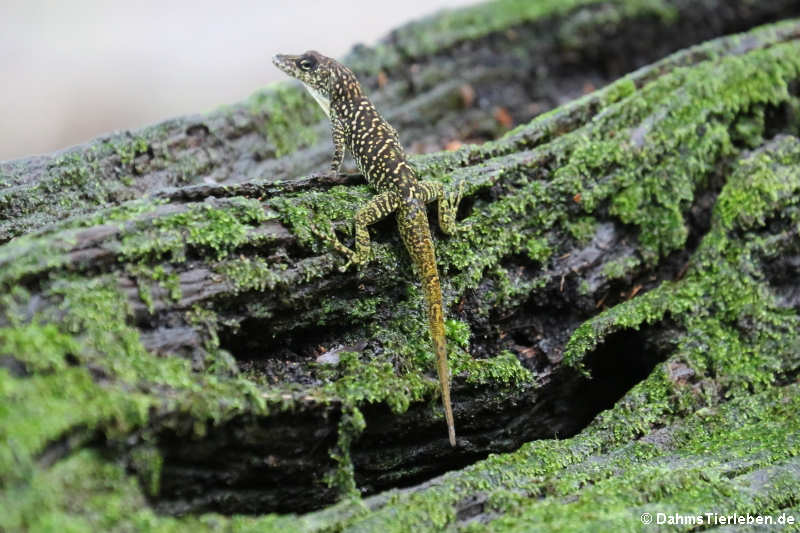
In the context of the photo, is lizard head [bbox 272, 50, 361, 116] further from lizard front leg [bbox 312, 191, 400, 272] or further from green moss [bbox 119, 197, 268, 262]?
green moss [bbox 119, 197, 268, 262]

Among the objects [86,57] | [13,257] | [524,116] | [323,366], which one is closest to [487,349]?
[323,366]

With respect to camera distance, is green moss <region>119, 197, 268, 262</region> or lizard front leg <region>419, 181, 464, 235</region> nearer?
green moss <region>119, 197, 268, 262</region>

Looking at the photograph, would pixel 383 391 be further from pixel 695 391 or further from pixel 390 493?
pixel 695 391

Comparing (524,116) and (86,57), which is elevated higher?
(86,57)

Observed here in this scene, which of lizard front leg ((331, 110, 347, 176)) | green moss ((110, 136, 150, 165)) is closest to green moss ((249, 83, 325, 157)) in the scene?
lizard front leg ((331, 110, 347, 176))

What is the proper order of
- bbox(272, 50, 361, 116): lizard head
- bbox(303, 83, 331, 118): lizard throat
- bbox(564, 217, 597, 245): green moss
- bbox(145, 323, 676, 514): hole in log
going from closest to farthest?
bbox(145, 323, 676, 514): hole in log → bbox(564, 217, 597, 245): green moss → bbox(272, 50, 361, 116): lizard head → bbox(303, 83, 331, 118): lizard throat

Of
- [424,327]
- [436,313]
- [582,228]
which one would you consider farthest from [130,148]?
[582,228]
